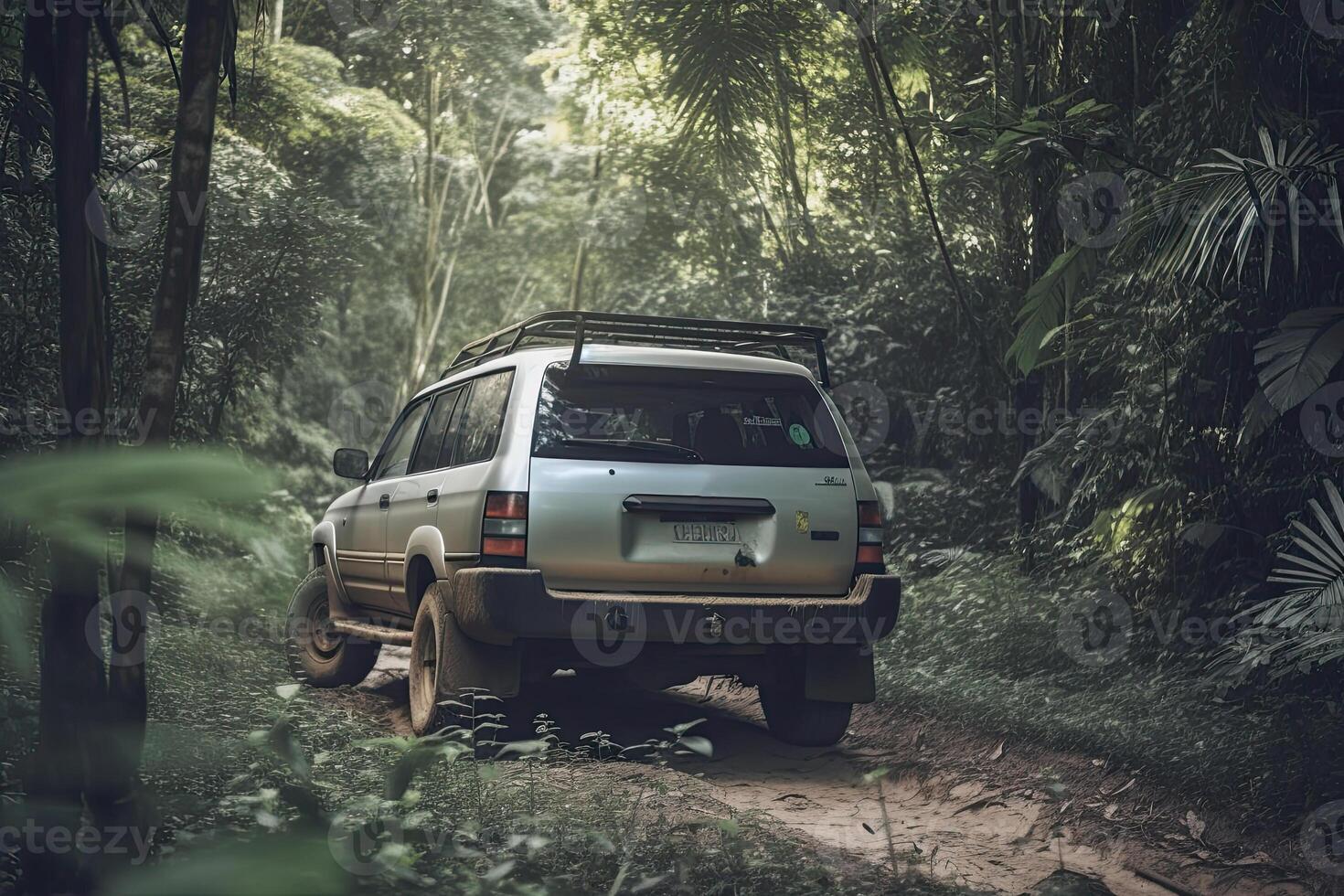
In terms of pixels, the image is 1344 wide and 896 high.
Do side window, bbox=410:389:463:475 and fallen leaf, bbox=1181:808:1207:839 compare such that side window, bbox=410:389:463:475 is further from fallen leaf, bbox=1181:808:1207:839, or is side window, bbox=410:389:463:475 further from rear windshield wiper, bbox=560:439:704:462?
fallen leaf, bbox=1181:808:1207:839

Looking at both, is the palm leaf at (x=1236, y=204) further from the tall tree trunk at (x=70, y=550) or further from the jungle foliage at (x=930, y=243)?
the tall tree trunk at (x=70, y=550)

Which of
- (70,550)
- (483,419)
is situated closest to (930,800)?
(483,419)

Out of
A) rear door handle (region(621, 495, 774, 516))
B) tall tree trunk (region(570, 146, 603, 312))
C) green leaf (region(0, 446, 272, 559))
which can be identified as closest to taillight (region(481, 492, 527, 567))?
rear door handle (region(621, 495, 774, 516))

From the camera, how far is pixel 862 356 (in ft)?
41.5

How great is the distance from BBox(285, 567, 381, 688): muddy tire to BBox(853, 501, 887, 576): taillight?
3.73m

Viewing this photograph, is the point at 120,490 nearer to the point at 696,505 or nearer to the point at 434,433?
the point at 696,505

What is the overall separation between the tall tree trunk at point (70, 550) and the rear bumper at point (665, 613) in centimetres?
350

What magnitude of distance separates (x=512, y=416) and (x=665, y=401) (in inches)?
35.7

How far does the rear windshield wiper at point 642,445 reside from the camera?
5797 mm

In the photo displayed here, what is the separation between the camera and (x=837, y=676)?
627 cm

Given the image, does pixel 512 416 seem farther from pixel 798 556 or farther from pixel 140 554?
pixel 140 554

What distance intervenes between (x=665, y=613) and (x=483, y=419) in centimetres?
152

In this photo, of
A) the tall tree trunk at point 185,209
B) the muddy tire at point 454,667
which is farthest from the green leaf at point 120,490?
the muddy tire at point 454,667

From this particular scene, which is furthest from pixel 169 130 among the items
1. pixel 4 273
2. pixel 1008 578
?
pixel 1008 578
